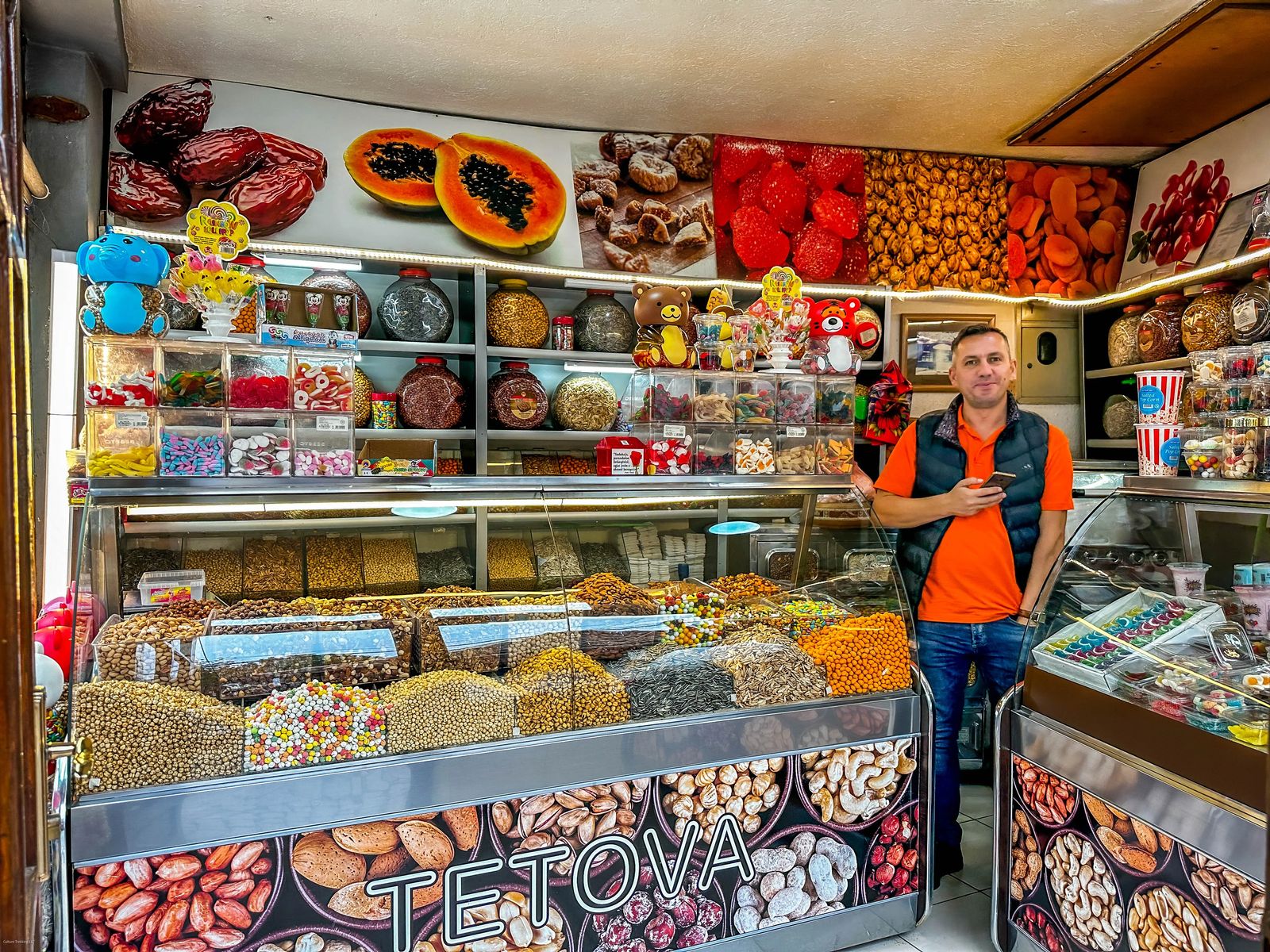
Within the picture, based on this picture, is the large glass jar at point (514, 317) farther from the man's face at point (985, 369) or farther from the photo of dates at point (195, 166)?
the man's face at point (985, 369)

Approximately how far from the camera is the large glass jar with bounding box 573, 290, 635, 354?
13.2ft

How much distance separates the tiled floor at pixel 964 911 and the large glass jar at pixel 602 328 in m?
2.55

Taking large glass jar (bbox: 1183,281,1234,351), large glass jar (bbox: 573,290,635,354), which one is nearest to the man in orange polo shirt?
large glass jar (bbox: 1183,281,1234,351)

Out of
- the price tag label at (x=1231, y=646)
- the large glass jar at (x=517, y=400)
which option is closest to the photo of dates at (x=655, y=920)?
the price tag label at (x=1231, y=646)

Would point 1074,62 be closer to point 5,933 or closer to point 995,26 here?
point 995,26

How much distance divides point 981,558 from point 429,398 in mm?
2416

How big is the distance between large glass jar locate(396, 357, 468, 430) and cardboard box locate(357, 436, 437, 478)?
0.58 m

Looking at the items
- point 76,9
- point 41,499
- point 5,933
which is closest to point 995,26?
point 76,9

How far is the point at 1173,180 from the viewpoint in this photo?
4445 millimetres

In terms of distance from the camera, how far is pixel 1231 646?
6.34 ft

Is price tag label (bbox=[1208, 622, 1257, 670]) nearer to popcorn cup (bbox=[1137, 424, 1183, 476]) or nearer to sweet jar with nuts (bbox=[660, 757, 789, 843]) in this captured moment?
popcorn cup (bbox=[1137, 424, 1183, 476])

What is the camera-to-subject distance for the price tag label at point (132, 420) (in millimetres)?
1889

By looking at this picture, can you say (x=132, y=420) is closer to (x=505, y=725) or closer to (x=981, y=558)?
(x=505, y=725)

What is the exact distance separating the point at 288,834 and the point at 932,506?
2.08m
